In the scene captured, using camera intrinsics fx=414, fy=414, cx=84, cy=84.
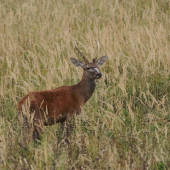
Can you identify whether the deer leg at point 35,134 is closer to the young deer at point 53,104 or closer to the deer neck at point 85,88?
the young deer at point 53,104

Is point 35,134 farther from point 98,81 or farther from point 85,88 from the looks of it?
point 98,81

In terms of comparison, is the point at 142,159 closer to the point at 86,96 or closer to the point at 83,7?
the point at 86,96

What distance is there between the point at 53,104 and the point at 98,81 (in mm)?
1941

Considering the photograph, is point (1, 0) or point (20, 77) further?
point (1, 0)

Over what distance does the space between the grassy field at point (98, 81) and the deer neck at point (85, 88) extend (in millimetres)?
139

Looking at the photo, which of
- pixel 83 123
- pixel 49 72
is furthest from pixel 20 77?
pixel 83 123

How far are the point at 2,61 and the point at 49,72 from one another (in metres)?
1.17

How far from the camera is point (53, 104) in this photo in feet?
16.2

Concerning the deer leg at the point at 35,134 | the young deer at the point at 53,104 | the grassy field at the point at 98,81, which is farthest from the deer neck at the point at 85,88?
the deer leg at the point at 35,134

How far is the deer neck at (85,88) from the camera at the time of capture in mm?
5633

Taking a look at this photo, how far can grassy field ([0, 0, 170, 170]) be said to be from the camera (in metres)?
4.30

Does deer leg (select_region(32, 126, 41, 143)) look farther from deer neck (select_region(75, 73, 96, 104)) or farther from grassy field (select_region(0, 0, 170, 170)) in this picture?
deer neck (select_region(75, 73, 96, 104))

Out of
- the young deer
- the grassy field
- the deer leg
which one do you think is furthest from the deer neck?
the deer leg

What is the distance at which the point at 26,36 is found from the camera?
8758mm
